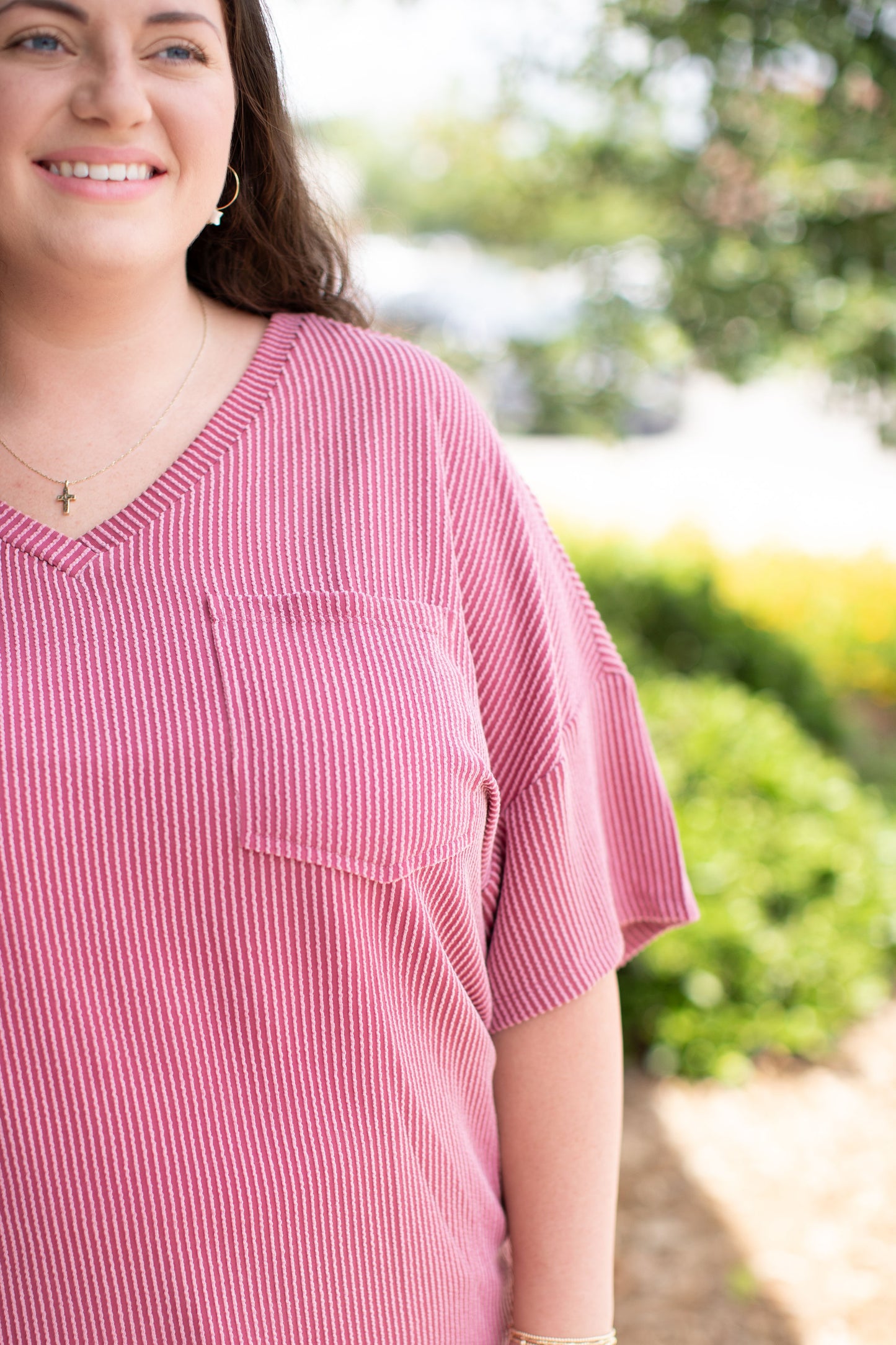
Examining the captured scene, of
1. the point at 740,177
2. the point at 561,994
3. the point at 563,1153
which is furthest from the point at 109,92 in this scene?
the point at 740,177

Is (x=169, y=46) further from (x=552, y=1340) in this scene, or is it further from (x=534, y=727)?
(x=552, y=1340)

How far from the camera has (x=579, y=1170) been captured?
1494 millimetres

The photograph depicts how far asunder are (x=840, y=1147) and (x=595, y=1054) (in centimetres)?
253

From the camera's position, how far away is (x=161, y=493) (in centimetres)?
132

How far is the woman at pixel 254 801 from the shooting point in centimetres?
119

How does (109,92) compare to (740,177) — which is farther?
(740,177)

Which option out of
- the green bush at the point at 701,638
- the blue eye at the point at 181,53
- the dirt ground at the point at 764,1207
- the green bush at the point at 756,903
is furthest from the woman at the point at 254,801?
the green bush at the point at 701,638

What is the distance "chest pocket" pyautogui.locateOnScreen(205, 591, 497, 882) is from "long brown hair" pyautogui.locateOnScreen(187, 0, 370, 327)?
49cm

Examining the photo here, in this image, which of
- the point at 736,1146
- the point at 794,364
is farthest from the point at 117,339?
the point at 794,364

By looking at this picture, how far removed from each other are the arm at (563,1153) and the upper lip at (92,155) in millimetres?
998

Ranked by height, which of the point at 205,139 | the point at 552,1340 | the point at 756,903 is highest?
the point at 205,139

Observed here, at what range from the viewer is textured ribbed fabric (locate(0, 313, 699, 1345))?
119cm

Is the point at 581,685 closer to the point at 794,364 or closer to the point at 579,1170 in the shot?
the point at 579,1170

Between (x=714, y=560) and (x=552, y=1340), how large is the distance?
5.95 metres
